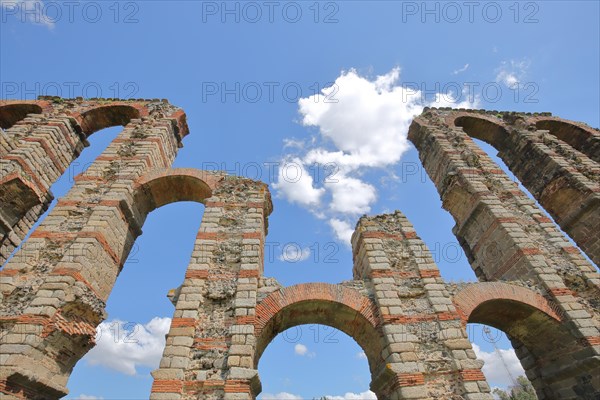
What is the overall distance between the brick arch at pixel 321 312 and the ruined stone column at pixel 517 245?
14.6 feet

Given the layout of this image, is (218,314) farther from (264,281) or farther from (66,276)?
(66,276)

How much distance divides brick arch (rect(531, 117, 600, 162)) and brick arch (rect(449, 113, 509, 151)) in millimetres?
1874

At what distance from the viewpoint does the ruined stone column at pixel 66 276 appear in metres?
6.47

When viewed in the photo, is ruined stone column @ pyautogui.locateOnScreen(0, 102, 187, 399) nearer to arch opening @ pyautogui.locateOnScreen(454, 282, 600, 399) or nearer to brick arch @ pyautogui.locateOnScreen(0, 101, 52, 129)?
brick arch @ pyautogui.locateOnScreen(0, 101, 52, 129)

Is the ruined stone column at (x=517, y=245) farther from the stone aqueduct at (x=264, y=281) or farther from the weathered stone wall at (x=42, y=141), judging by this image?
the weathered stone wall at (x=42, y=141)

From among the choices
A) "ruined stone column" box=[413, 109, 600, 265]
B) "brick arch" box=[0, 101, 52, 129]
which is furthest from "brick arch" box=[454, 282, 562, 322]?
"brick arch" box=[0, 101, 52, 129]

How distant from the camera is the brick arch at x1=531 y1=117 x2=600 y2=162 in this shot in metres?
15.4

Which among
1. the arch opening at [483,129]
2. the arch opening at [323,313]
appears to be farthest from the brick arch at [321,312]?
the arch opening at [483,129]

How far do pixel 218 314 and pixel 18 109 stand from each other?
1452cm

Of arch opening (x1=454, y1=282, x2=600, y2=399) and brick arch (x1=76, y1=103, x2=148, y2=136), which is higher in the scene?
brick arch (x1=76, y1=103, x2=148, y2=136)

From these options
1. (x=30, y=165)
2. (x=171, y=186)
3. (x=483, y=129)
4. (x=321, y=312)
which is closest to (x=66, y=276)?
(x=171, y=186)

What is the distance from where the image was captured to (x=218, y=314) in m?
7.11

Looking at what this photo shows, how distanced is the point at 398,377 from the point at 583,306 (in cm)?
540

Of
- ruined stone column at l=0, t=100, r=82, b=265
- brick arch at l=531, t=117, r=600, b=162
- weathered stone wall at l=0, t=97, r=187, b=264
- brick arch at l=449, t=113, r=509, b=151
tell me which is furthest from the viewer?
brick arch at l=449, t=113, r=509, b=151
